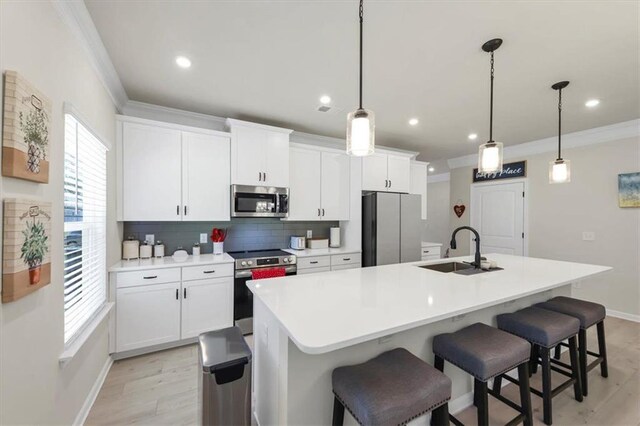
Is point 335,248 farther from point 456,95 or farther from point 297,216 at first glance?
point 456,95

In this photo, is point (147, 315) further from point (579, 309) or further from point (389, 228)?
point (579, 309)

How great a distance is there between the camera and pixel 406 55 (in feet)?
6.97

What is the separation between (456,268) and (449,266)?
0.07 meters

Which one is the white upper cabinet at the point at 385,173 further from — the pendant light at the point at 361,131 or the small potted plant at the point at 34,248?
the small potted plant at the point at 34,248

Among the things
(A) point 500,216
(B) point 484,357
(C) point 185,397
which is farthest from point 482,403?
(A) point 500,216

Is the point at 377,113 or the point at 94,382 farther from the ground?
the point at 377,113

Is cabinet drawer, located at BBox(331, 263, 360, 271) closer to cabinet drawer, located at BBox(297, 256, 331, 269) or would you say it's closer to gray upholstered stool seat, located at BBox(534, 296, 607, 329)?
cabinet drawer, located at BBox(297, 256, 331, 269)

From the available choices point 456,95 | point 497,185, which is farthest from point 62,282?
point 497,185

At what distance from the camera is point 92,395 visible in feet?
6.50

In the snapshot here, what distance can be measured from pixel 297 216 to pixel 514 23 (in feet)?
9.22

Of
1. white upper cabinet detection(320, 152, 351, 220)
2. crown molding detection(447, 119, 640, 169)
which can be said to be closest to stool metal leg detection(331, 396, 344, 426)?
white upper cabinet detection(320, 152, 351, 220)

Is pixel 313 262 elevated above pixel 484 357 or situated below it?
above

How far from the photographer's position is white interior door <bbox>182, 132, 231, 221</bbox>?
3.01m

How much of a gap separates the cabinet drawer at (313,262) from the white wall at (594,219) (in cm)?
362
